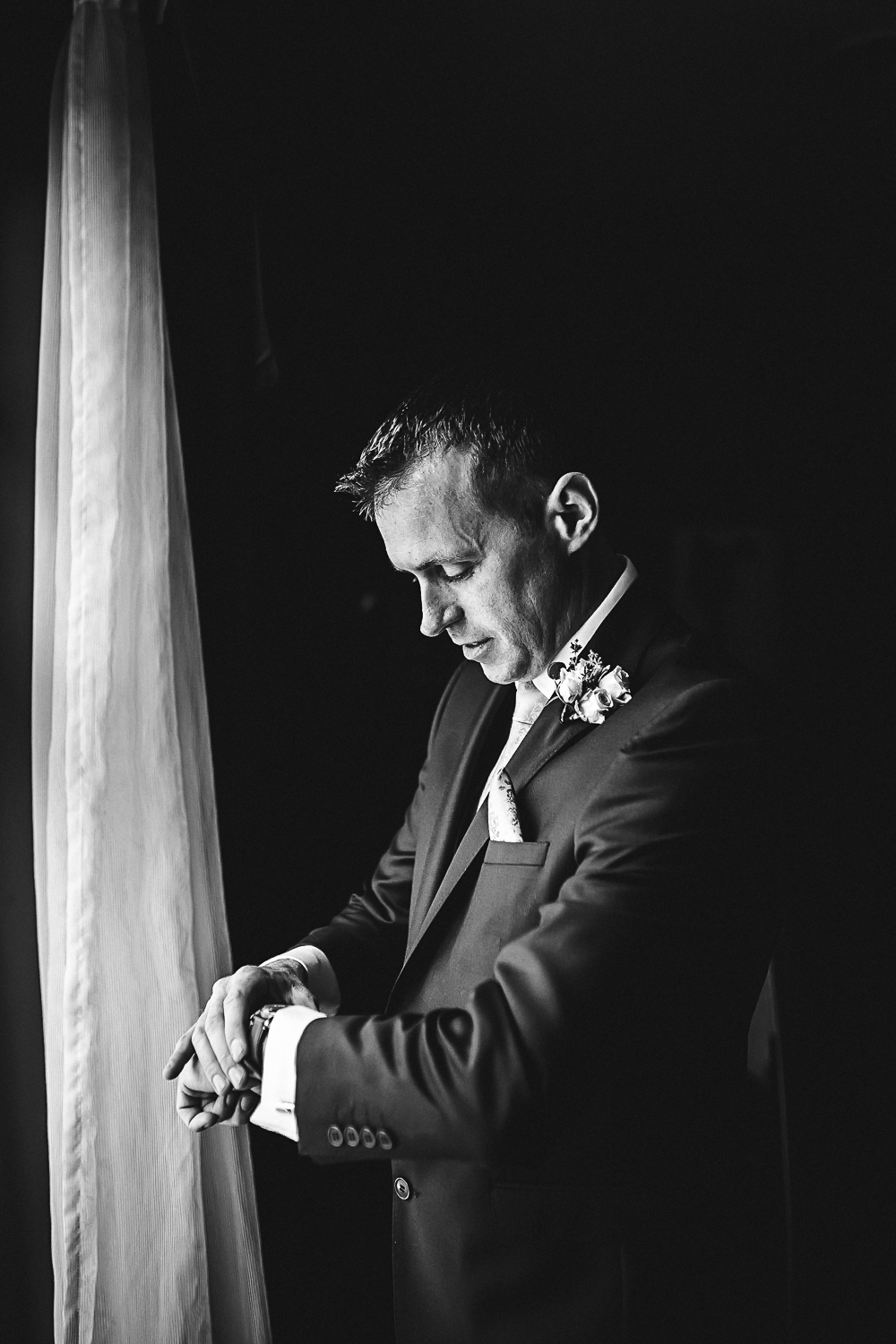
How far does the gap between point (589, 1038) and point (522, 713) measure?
532 millimetres

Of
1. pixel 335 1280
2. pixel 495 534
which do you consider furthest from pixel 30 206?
pixel 335 1280

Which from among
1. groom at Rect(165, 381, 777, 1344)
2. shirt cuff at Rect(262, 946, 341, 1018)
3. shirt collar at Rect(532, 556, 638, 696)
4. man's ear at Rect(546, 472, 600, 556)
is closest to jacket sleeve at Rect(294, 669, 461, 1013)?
shirt cuff at Rect(262, 946, 341, 1018)

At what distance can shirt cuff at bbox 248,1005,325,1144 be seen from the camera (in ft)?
4.03

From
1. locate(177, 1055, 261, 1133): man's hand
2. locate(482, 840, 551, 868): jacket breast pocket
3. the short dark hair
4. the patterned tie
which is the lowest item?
locate(177, 1055, 261, 1133): man's hand

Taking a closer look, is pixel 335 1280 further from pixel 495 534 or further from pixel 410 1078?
pixel 495 534

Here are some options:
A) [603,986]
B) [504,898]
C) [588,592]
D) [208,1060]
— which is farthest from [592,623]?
[208,1060]

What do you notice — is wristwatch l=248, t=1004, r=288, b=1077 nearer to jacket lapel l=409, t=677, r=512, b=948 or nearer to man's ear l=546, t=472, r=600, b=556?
jacket lapel l=409, t=677, r=512, b=948

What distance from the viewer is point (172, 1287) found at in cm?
153

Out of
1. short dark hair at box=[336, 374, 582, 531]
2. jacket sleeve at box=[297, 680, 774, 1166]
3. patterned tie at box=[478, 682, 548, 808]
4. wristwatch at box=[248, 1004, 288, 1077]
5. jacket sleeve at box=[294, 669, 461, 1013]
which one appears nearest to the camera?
jacket sleeve at box=[297, 680, 774, 1166]

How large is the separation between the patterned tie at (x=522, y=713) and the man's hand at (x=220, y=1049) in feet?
1.37

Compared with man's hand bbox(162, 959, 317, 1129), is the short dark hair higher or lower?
higher

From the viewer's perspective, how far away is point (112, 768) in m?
1.53

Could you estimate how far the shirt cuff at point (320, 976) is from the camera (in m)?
1.60

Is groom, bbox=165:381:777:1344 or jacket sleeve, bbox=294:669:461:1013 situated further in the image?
jacket sleeve, bbox=294:669:461:1013
